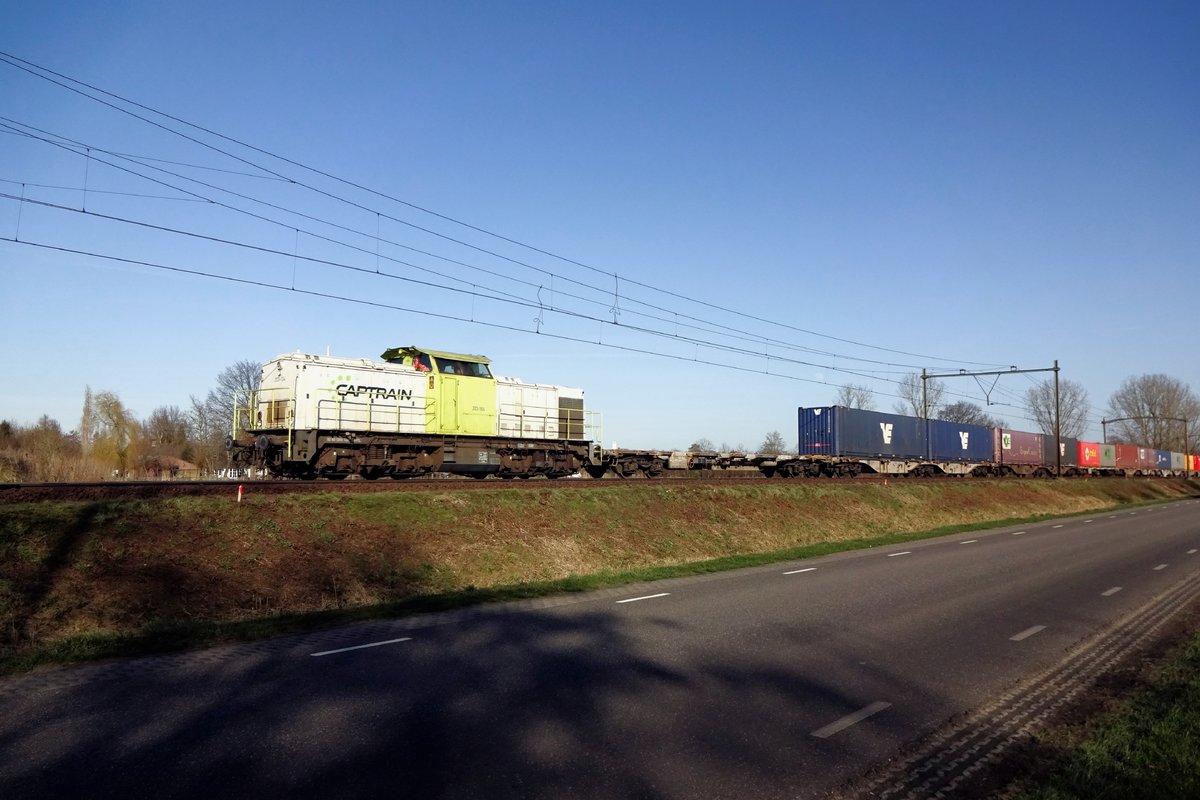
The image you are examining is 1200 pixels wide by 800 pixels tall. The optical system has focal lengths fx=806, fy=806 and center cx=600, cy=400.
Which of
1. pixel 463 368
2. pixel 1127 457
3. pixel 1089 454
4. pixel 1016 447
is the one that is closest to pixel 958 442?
pixel 1016 447

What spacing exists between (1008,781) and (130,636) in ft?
Answer: 32.4

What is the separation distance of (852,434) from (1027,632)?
34.2 metres

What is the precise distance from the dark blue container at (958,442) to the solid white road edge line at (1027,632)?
137 feet

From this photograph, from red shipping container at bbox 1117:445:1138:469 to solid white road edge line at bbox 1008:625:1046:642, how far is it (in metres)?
78.4

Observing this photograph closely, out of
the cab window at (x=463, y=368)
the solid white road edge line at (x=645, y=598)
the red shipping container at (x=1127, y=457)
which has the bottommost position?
the solid white road edge line at (x=645, y=598)

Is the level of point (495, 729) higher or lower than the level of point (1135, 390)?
lower

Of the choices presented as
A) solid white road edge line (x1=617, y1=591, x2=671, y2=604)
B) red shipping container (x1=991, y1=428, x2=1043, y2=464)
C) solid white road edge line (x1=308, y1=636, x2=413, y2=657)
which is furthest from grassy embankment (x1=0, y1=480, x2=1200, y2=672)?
red shipping container (x1=991, y1=428, x2=1043, y2=464)

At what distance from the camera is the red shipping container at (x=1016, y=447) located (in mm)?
58219

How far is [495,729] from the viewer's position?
6.48 metres

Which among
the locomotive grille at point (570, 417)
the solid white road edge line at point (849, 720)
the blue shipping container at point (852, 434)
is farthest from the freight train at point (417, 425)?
the solid white road edge line at point (849, 720)

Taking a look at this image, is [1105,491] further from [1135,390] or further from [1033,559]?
[1135,390]

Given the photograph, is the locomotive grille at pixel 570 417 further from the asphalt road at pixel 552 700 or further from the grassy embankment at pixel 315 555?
the asphalt road at pixel 552 700

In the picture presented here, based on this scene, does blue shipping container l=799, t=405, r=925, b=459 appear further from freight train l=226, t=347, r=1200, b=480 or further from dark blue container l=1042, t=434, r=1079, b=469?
dark blue container l=1042, t=434, r=1079, b=469

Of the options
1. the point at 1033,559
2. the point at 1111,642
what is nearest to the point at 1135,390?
the point at 1033,559
